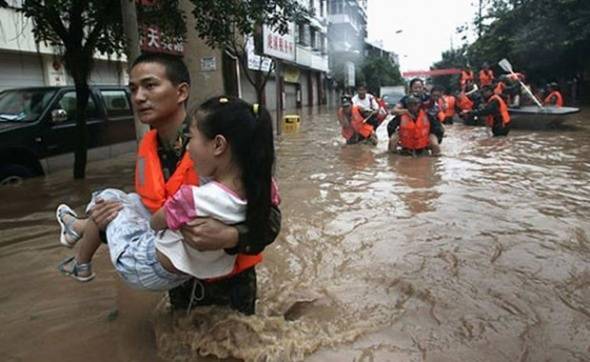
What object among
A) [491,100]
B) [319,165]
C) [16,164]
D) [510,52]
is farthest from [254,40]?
[510,52]

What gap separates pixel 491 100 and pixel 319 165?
5677 mm

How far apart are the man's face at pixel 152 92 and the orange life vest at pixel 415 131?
713 cm

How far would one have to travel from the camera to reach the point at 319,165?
29.0ft

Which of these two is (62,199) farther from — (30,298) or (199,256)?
(199,256)

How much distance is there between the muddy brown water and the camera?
8.30 feet

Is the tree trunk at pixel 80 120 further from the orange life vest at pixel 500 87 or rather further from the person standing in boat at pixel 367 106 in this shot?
the orange life vest at pixel 500 87

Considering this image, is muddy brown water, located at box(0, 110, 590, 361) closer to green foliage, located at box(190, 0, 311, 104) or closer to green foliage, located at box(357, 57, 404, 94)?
green foliage, located at box(190, 0, 311, 104)

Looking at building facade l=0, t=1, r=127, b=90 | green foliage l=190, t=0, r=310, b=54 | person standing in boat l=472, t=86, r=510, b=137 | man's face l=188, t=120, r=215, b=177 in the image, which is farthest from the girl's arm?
person standing in boat l=472, t=86, r=510, b=137

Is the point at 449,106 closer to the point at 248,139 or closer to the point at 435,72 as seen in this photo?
the point at 248,139

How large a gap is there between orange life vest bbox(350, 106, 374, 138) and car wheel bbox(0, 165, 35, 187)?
660 centimetres

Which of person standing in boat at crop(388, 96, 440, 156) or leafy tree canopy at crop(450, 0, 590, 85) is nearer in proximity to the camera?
person standing in boat at crop(388, 96, 440, 156)

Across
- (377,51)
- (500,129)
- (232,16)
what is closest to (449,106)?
(500,129)

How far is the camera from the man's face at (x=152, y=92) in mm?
2512

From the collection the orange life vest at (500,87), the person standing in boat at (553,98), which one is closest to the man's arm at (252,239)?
the orange life vest at (500,87)
